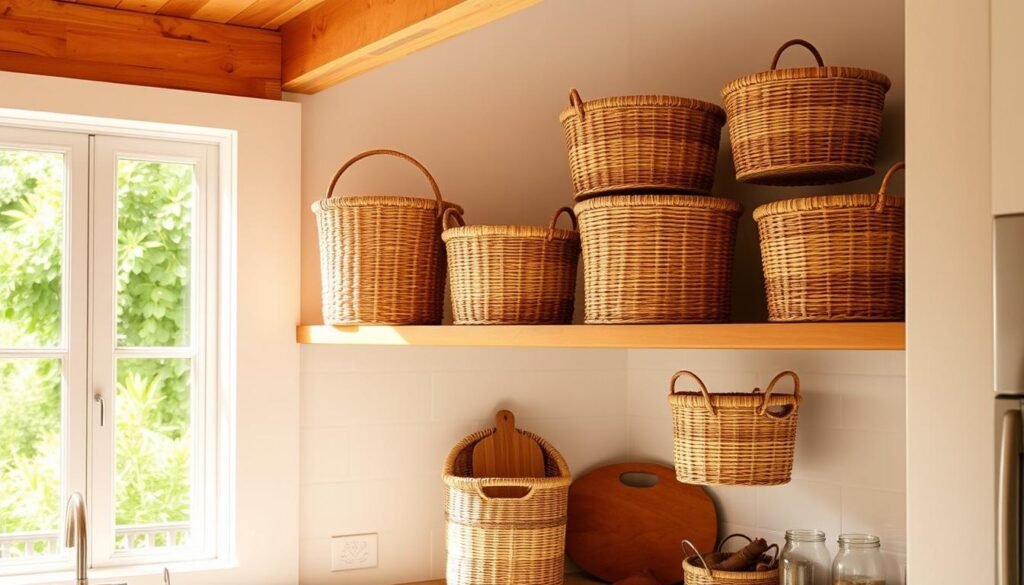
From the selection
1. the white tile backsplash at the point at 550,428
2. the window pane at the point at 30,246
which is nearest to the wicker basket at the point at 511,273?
the white tile backsplash at the point at 550,428

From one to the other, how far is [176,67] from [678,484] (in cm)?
169

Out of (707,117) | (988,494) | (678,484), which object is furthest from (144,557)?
(988,494)

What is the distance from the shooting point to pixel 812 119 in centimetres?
206

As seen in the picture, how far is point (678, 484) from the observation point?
3016 millimetres

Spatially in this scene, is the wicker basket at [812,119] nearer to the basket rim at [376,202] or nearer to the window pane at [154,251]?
the basket rim at [376,202]

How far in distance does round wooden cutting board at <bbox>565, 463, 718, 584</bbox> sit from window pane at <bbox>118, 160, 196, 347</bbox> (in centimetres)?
118

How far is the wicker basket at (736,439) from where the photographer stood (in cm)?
238

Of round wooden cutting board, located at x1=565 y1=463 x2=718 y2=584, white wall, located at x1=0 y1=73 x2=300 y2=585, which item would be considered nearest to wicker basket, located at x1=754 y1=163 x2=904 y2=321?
round wooden cutting board, located at x1=565 y1=463 x2=718 y2=584

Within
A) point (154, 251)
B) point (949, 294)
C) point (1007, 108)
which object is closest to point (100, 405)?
point (154, 251)

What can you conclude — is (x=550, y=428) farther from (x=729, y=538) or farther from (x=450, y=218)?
(x=450, y=218)

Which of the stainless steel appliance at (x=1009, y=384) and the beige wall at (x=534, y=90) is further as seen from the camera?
the beige wall at (x=534, y=90)

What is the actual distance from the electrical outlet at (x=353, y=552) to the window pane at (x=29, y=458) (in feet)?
2.16

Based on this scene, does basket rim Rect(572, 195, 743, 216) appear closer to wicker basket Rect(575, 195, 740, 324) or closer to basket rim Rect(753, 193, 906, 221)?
wicker basket Rect(575, 195, 740, 324)

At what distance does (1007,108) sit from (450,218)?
1.36m
